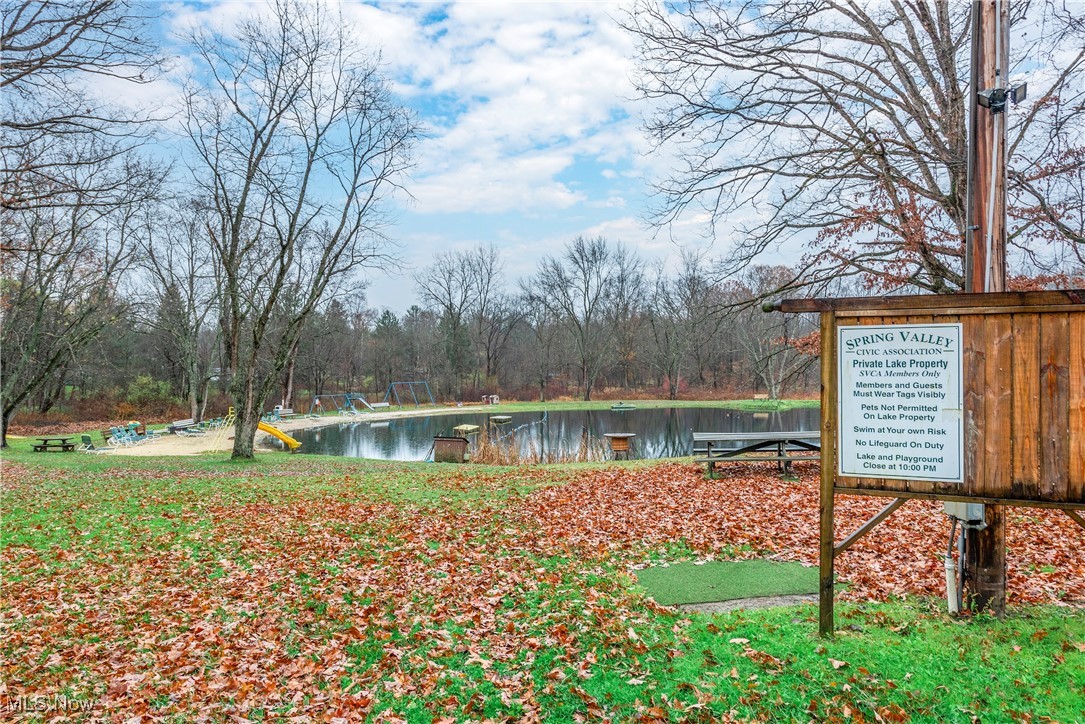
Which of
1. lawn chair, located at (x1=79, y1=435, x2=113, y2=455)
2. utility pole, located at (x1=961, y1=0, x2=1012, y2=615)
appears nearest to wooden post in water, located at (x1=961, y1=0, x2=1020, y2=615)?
utility pole, located at (x1=961, y1=0, x2=1012, y2=615)

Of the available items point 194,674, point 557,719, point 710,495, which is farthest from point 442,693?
point 710,495

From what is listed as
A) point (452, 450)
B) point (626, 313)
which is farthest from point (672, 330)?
point (452, 450)

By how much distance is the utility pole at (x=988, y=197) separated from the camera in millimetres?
4191

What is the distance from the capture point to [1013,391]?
11.8ft

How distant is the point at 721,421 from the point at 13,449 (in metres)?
28.7

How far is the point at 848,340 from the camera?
12.7 feet

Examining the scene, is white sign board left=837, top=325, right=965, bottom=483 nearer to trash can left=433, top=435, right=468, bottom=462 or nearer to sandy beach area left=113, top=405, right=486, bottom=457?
trash can left=433, top=435, right=468, bottom=462

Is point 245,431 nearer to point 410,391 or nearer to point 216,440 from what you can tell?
point 216,440

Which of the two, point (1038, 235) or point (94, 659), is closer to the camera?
point (94, 659)

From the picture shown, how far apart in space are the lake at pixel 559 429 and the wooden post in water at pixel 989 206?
14.3 m

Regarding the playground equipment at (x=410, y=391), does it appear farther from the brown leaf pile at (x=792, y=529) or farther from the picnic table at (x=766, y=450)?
the brown leaf pile at (x=792, y=529)

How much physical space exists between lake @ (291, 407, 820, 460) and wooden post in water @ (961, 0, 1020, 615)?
14315mm

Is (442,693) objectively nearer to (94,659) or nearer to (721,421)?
(94,659)
